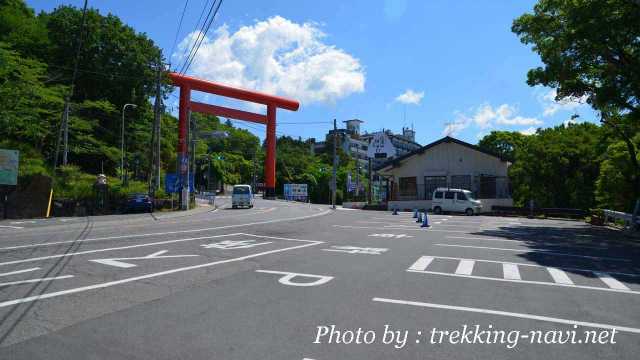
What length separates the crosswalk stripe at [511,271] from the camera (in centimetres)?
866

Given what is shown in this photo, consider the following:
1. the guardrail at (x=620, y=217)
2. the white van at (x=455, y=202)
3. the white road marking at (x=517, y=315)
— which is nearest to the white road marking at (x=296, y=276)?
the white road marking at (x=517, y=315)

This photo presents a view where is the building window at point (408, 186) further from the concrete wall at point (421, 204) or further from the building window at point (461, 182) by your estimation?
the building window at point (461, 182)

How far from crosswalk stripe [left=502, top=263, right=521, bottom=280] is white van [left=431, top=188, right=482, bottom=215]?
25152mm

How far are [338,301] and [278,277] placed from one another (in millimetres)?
2072

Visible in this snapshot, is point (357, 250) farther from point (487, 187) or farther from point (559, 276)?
point (487, 187)

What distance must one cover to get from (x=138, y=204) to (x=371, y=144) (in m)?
64.2

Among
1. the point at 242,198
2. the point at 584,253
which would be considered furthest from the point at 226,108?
the point at 584,253

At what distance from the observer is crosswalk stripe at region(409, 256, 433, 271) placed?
945 cm

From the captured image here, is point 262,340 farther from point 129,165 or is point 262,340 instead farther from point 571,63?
point 129,165

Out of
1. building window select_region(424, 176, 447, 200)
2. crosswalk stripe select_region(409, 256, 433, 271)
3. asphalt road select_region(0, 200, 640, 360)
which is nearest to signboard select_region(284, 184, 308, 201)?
building window select_region(424, 176, 447, 200)

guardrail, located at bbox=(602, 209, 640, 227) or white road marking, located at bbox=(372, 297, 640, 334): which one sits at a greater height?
guardrail, located at bbox=(602, 209, 640, 227)

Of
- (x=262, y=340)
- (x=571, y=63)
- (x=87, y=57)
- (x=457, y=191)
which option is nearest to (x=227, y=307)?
(x=262, y=340)

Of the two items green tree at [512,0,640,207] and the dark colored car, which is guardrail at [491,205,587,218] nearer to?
green tree at [512,0,640,207]

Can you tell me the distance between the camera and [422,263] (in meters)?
10.1
